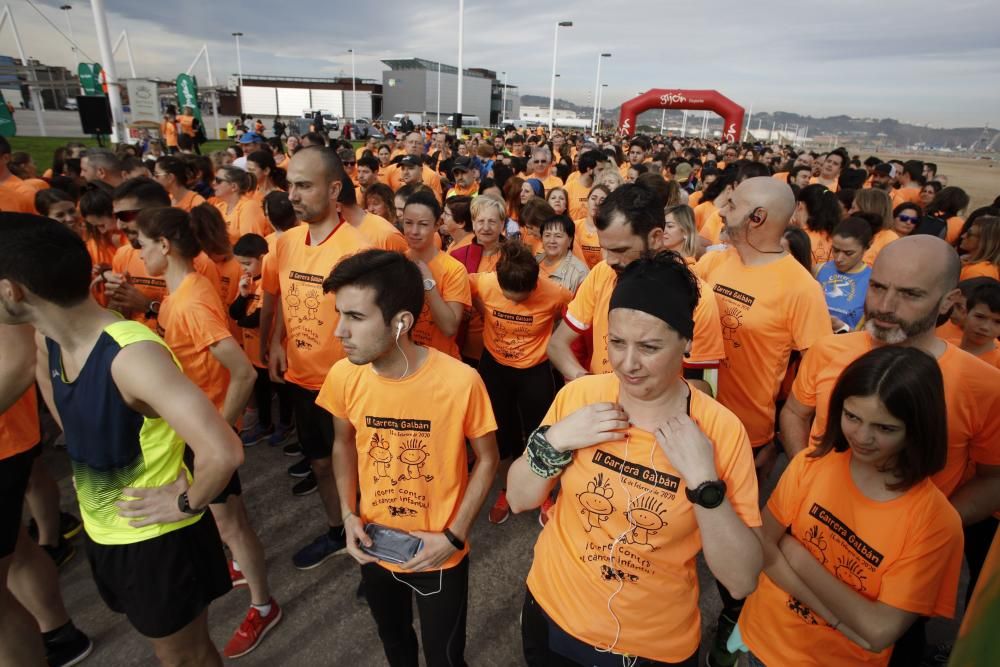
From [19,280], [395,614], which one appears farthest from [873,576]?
[19,280]

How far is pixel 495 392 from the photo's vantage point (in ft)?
14.0

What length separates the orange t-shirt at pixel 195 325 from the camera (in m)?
3.00

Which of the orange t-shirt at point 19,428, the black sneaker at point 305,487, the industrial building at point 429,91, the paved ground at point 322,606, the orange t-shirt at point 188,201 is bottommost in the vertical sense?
the paved ground at point 322,606

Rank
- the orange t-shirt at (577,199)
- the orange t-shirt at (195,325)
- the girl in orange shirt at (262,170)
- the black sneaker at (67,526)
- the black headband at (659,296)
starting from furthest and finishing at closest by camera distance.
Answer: the orange t-shirt at (577,199), the girl in orange shirt at (262,170), the black sneaker at (67,526), the orange t-shirt at (195,325), the black headband at (659,296)

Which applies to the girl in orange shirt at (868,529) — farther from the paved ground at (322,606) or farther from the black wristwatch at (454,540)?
the paved ground at (322,606)

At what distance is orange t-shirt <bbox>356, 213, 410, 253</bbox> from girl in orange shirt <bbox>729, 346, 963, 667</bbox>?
3.11 meters

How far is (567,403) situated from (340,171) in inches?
104

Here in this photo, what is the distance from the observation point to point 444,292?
407 cm

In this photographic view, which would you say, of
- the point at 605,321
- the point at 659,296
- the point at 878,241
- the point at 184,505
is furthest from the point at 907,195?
the point at 184,505

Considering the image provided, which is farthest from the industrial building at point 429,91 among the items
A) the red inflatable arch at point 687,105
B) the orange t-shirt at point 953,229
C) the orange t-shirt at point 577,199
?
the orange t-shirt at point 953,229

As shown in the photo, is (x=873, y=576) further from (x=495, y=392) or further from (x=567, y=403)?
(x=495, y=392)

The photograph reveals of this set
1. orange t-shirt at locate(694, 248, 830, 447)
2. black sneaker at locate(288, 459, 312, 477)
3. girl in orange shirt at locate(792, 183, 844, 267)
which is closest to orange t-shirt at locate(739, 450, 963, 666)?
orange t-shirt at locate(694, 248, 830, 447)

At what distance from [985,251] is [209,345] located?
621cm

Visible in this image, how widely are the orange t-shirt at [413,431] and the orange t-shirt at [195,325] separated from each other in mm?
1032
